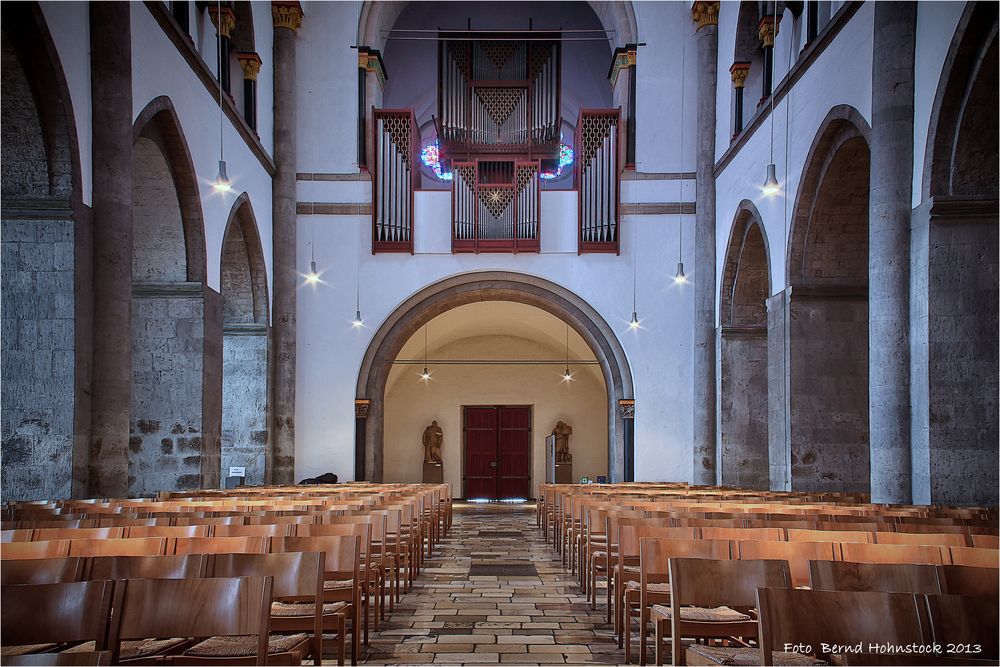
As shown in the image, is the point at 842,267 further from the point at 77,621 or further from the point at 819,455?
the point at 77,621

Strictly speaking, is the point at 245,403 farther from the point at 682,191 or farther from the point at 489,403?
the point at 682,191

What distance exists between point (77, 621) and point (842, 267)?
1043 centimetres

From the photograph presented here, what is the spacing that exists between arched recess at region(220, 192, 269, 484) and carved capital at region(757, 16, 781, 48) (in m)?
8.39

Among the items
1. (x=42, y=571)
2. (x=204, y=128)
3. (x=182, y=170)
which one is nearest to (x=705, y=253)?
(x=204, y=128)

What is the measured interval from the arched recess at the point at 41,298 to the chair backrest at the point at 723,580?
6.20 meters

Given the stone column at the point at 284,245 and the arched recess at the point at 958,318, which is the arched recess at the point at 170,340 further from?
the arched recess at the point at 958,318

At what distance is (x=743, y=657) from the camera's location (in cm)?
312

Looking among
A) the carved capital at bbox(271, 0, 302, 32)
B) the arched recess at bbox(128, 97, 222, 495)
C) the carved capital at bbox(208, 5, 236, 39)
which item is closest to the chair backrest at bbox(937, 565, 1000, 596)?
the arched recess at bbox(128, 97, 222, 495)

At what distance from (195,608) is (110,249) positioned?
6516mm

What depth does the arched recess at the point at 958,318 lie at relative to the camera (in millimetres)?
7613

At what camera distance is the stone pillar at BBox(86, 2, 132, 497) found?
26.8ft

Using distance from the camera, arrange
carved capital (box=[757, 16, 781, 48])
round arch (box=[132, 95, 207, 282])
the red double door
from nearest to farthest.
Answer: round arch (box=[132, 95, 207, 282]), carved capital (box=[757, 16, 781, 48]), the red double door

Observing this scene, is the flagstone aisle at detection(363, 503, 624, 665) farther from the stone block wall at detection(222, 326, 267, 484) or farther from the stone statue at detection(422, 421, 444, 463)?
the stone statue at detection(422, 421, 444, 463)

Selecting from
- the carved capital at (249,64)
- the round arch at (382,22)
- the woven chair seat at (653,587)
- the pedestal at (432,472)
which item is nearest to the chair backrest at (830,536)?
the woven chair seat at (653,587)
